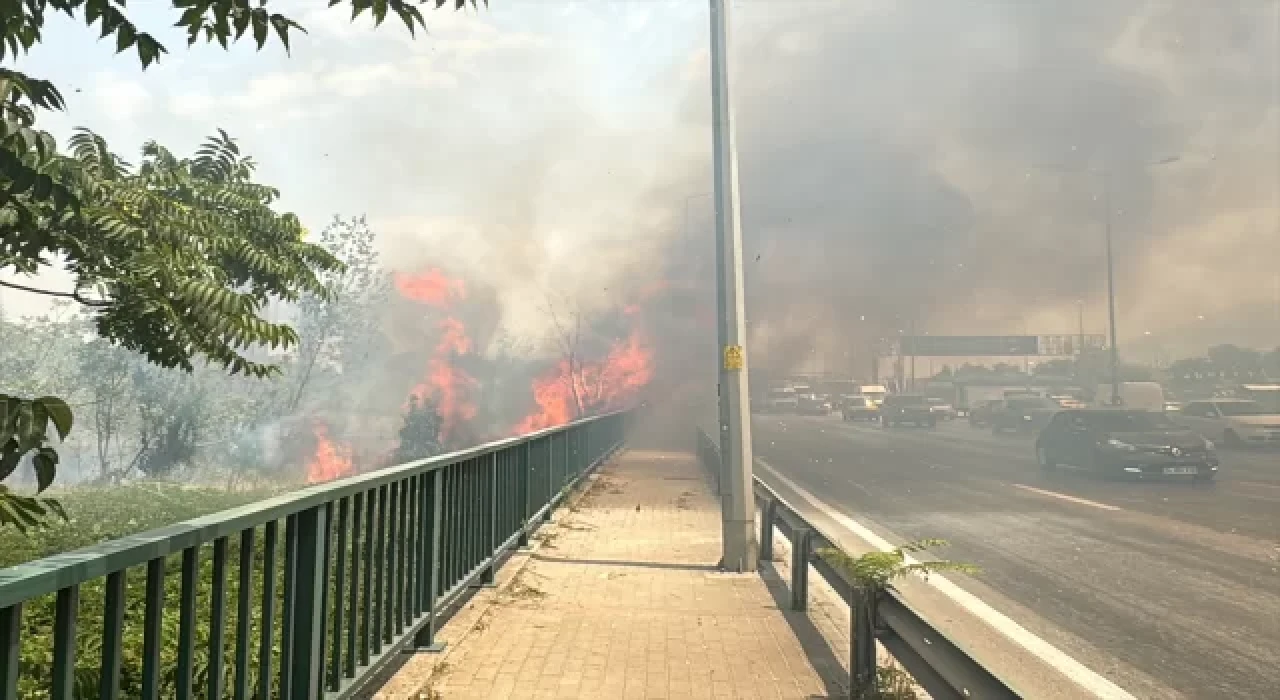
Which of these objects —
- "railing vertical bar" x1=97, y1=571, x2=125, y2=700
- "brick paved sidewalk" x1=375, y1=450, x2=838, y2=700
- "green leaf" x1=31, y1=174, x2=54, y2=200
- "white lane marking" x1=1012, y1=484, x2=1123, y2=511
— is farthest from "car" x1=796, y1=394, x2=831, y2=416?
"railing vertical bar" x1=97, y1=571, x2=125, y2=700

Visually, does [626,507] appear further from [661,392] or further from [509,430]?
[661,392]

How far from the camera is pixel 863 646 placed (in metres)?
4.03

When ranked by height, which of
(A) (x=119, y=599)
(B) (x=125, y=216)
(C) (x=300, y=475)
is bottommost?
(C) (x=300, y=475)

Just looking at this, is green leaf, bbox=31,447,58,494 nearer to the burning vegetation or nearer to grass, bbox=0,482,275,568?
grass, bbox=0,482,275,568

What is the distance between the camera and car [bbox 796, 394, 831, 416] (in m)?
60.5

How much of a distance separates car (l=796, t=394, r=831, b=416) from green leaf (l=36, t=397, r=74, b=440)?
60.3m

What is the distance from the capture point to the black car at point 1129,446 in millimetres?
14891

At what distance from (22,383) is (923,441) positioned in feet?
106

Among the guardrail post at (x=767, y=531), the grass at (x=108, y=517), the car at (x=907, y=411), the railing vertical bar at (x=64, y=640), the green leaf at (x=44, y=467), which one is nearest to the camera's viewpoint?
the railing vertical bar at (x=64, y=640)

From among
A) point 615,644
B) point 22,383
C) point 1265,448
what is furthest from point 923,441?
point 22,383

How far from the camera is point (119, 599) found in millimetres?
1857

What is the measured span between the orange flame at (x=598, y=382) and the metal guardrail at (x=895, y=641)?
35.0 meters

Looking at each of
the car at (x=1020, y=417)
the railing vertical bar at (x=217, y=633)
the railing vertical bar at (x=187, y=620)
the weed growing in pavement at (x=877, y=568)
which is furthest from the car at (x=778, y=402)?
the railing vertical bar at (x=187, y=620)

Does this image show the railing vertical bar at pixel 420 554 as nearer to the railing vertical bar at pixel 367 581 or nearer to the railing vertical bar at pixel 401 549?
the railing vertical bar at pixel 401 549
